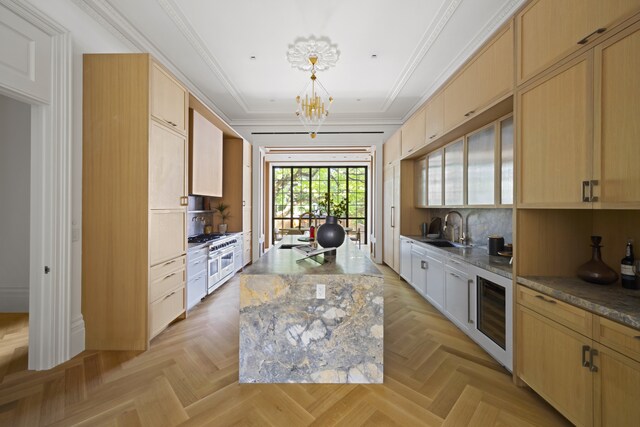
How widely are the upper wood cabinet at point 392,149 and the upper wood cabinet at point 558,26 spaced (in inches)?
116

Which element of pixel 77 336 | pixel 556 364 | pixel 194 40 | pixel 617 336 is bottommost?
pixel 77 336

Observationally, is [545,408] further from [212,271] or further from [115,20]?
[115,20]

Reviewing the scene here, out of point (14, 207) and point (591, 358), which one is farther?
point (14, 207)

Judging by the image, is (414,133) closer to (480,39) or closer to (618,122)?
(480,39)

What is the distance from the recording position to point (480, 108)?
2.45 metres

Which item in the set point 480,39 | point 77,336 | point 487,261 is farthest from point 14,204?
point 480,39

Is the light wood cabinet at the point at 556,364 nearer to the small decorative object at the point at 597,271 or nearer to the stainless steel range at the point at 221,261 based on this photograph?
the small decorative object at the point at 597,271

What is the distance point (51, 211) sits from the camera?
212cm

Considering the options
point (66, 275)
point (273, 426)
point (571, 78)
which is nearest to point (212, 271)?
point (66, 275)

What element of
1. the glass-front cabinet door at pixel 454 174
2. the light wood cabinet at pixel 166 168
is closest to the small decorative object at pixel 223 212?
the light wood cabinet at pixel 166 168

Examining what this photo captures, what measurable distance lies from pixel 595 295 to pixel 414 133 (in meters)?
3.17

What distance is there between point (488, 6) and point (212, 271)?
15.0 feet

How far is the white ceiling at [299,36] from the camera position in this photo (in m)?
2.69

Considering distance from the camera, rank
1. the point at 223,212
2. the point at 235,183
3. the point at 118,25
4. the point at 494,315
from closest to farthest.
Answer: the point at 494,315
the point at 118,25
the point at 223,212
the point at 235,183
